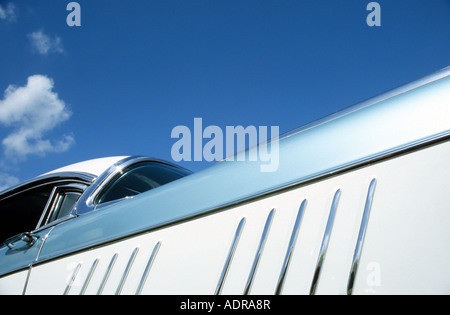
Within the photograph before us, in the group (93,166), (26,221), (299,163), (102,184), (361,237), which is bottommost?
(361,237)

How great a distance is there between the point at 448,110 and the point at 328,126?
1.21ft

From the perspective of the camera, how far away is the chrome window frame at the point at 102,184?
207 centimetres

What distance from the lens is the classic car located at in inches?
33.7

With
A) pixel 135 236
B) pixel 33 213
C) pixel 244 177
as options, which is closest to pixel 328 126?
pixel 244 177

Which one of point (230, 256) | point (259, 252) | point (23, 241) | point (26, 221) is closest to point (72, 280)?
point (23, 241)

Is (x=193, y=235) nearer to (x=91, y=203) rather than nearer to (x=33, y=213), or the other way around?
(x=91, y=203)

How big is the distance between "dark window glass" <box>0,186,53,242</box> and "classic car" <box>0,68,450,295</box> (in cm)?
138

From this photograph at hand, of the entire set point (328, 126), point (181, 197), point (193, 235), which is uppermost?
point (328, 126)

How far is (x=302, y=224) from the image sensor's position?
1020mm

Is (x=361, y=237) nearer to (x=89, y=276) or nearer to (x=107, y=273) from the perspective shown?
(x=107, y=273)

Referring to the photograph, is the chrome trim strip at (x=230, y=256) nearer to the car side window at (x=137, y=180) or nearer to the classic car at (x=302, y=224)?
the classic car at (x=302, y=224)

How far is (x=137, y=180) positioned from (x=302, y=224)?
1.89 m
